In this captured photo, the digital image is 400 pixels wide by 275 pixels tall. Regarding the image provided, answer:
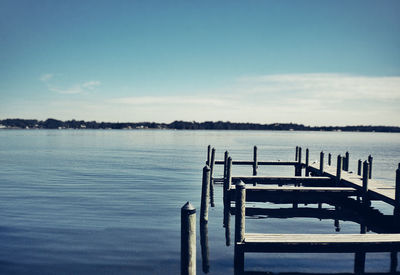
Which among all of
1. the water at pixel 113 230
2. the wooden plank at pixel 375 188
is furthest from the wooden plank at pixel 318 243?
the wooden plank at pixel 375 188

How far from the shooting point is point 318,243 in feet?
31.2

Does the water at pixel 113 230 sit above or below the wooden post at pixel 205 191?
below

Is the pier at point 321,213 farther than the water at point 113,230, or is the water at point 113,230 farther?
the water at point 113,230

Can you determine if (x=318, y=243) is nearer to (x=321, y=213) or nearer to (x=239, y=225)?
(x=239, y=225)

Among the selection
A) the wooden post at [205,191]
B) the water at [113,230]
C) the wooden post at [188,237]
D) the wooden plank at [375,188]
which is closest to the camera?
the wooden post at [188,237]

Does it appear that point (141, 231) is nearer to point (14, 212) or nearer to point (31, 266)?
point (31, 266)

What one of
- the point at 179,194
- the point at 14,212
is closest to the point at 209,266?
the point at 14,212

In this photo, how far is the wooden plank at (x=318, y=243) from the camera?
31.2ft

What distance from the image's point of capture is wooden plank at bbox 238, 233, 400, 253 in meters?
9.52

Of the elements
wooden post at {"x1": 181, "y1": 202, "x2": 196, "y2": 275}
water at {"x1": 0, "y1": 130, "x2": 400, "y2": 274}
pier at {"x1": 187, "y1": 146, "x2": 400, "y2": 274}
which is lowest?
water at {"x1": 0, "y1": 130, "x2": 400, "y2": 274}

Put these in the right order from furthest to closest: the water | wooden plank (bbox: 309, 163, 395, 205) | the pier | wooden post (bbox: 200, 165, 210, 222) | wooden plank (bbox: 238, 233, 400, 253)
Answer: wooden post (bbox: 200, 165, 210, 222) → wooden plank (bbox: 309, 163, 395, 205) → the water → the pier → wooden plank (bbox: 238, 233, 400, 253)

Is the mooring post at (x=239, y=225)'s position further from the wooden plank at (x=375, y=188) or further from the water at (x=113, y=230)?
the wooden plank at (x=375, y=188)

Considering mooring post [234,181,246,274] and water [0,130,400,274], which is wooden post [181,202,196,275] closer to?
mooring post [234,181,246,274]

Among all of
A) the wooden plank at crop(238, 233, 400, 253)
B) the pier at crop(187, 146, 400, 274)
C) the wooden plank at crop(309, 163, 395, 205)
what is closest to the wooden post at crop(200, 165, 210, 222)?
the pier at crop(187, 146, 400, 274)
